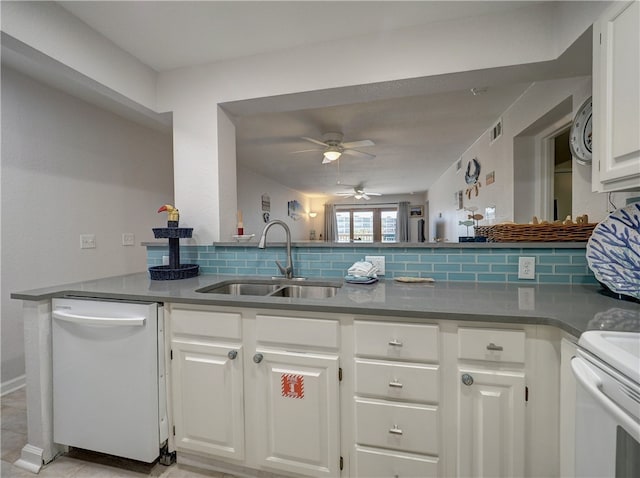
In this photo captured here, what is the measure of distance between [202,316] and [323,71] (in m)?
1.55

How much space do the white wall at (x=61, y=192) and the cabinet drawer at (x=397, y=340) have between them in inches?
101

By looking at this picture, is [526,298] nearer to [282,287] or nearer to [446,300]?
[446,300]

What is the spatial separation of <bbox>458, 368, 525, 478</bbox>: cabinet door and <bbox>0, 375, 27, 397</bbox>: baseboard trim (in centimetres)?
290

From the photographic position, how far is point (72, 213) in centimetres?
247

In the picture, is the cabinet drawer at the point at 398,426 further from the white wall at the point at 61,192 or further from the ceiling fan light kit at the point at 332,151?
the ceiling fan light kit at the point at 332,151

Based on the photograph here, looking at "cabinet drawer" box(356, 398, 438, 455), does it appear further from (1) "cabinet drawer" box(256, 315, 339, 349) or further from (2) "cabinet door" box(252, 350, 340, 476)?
(1) "cabinet drawer" box(256, 315, 339, 349)

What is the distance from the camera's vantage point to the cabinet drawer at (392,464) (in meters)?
1.06

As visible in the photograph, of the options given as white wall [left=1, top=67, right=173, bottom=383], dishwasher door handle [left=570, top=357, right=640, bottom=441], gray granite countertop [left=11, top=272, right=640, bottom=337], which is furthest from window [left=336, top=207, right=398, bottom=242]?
dishwasher door handle [left=570, top=357, right=640, bottom=441]

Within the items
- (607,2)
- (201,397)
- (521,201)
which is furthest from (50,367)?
(521,201)

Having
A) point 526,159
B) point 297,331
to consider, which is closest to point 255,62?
point 297,331

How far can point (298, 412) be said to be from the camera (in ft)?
3.86

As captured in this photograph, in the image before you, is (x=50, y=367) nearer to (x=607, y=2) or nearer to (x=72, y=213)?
(x=72, y=213)

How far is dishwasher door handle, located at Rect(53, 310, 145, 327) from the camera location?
1.27m

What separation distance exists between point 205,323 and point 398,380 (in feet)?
2.73
